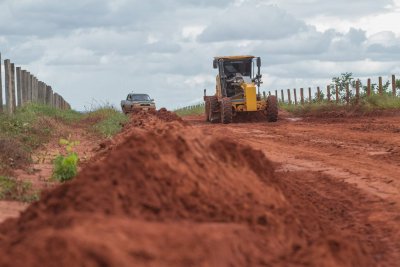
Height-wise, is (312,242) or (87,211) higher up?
(87,211)

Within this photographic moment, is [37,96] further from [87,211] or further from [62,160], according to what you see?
[87,211]

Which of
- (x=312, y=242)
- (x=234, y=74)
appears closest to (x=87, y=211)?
(x=312, y=242)

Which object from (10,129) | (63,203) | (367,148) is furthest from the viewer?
(10,129)

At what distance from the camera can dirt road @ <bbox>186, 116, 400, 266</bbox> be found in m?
8.56

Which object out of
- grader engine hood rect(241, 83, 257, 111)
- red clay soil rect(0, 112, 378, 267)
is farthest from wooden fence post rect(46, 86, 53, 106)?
red clay soil rect(0, 112, 378, 267)

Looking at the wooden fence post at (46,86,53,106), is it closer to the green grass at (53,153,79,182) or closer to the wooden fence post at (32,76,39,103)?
the wooden fence post at (32,76,39,103)

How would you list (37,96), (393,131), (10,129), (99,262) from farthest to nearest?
(37,96) → (393,131) → (10,129) → (99,262)

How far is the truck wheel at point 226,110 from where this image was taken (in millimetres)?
30562

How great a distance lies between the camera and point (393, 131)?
2205cm

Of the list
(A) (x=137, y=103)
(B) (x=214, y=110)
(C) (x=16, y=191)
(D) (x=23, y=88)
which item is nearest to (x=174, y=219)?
(C) (x=16, y=191)

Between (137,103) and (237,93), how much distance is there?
15.7 meters

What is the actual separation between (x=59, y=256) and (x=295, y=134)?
18066mm

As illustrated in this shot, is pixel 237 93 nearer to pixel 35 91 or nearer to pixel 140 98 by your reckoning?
pixel 35 91

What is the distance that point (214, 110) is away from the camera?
33469 mm
